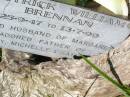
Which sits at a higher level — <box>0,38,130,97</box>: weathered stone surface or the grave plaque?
the grave plaque

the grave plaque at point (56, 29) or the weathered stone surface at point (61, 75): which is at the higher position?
the grave plaque at point (56, 29)

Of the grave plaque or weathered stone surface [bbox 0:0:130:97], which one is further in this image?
weathered stone surface [bbox 0:0:130:97]

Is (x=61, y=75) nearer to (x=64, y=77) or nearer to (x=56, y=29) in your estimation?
(x=64, y=77)

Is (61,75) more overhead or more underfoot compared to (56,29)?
more underfoot

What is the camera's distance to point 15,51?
1.47 m

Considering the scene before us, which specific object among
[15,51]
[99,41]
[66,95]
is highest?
[99,41]

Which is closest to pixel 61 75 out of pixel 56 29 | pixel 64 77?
pixel 64 77

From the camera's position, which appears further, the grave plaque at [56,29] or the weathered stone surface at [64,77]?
the weathered stone surface at [64,77]

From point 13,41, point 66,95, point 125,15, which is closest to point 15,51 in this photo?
point 13,41

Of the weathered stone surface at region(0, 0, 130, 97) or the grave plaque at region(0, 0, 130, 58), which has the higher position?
the grave plaque at region(0, 0, 130, 58)

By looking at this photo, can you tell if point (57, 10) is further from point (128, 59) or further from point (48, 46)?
point (128, 59)

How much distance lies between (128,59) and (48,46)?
34 centimetres

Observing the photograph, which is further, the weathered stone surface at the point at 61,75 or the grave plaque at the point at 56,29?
the weathered stone surface at the point at 61,75

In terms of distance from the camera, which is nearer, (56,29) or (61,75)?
(56,29)
